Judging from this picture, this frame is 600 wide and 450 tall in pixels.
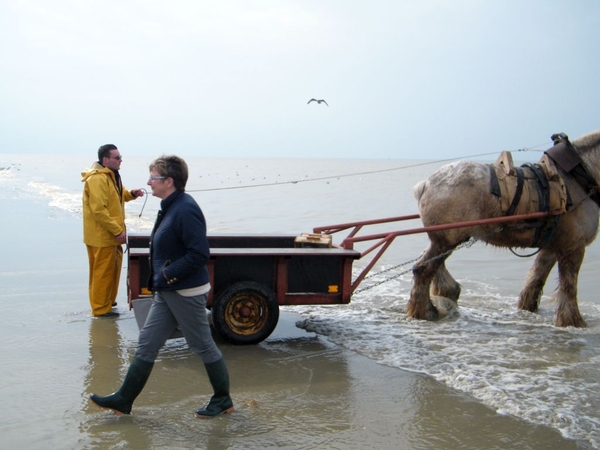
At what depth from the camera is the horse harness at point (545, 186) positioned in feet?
24.5

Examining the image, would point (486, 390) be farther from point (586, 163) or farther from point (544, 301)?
point (544, 301)

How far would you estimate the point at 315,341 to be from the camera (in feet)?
22.2

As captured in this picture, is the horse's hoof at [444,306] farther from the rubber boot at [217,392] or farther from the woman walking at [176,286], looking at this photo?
the woman walking at [176,286]

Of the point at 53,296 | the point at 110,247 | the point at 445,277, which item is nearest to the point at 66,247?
the point at 53,296

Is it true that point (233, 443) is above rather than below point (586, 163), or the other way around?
below

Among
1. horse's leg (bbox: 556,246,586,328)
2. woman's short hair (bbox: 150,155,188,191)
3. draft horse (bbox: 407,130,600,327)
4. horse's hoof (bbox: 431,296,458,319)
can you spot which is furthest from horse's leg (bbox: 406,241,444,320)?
woman's short hair (bbox: 150,155,188,191)

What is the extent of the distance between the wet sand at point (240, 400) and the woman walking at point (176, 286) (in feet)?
0.63

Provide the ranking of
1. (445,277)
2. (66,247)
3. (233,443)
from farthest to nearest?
(66,247) → (445,277) → (233,443)

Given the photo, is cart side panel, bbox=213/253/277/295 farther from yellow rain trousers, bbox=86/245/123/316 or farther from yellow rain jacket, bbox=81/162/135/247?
yellow rain trousers, bbox=86/245/123/316

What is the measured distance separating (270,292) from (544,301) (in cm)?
499

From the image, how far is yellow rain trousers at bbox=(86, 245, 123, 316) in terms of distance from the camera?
7.28 meters

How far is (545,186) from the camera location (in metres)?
7.53

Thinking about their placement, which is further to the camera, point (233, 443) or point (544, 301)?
point (544, 301)

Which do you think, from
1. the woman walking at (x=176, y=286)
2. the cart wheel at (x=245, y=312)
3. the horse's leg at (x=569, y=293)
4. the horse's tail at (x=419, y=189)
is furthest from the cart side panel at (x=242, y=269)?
the horse's leg at (x=569, y=293)
